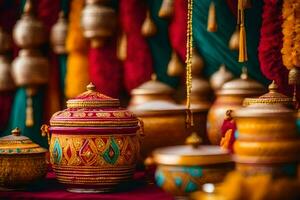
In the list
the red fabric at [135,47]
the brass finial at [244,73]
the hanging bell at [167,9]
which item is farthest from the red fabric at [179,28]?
the brass finial at [244,73]

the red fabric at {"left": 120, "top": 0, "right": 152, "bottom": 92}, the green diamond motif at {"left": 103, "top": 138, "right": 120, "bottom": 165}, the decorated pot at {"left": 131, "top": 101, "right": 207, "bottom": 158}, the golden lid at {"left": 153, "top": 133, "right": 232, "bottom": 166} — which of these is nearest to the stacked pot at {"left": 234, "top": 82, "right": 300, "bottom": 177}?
the golden lid at {"left": 153, "top": 133, "right": 232, "bottom": 166}

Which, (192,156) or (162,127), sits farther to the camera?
(162,127)

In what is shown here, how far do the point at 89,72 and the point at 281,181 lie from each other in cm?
132

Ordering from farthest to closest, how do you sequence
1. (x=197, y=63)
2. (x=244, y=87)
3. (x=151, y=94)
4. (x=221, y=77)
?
(x=197, y=63) → (x=221, y=77) → (x=151, y=94) → (x=244, y=87)

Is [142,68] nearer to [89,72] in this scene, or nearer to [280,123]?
[89,72]

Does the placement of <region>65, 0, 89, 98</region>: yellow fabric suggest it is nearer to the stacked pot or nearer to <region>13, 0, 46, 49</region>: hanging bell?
<region>13, 0, 46, 49</region>: hanging bell

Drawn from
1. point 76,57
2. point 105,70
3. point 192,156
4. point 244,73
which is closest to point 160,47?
point 105,70

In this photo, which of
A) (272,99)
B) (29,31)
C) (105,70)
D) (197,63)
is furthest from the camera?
(29,31)

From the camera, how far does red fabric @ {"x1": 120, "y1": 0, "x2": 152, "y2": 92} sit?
2525mm

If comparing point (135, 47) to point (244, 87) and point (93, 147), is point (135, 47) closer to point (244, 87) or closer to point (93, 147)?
point (244, 87)

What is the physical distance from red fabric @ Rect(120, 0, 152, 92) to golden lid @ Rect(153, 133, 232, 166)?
0.97 meters

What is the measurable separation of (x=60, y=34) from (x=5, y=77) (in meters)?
0.30

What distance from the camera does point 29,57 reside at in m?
2.72

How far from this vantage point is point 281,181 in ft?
4.60
